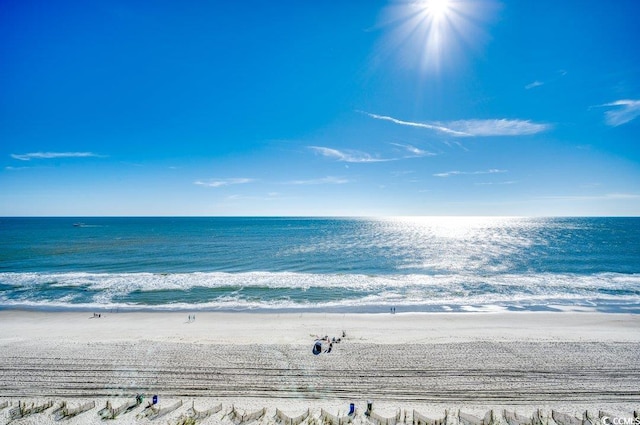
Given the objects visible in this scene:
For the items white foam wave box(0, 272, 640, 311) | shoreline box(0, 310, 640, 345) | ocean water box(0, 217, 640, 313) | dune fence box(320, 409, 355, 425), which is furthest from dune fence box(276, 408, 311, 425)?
white foam wave box(0, 272, 640, 311)

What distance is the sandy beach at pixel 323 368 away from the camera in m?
14.1

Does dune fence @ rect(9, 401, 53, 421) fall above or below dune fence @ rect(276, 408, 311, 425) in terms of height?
above

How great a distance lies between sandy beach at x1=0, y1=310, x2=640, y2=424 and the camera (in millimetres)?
14109

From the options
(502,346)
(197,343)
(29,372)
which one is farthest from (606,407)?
(29,372)

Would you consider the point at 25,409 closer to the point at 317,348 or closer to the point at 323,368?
the point at 323,368

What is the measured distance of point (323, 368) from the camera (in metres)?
17.4

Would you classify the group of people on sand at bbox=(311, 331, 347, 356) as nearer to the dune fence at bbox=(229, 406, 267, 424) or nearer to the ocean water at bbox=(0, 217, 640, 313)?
the dune fence at bbox=(229, 406, 267, 424)

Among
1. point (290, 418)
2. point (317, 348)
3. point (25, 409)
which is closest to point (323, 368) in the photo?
point (317, 348)

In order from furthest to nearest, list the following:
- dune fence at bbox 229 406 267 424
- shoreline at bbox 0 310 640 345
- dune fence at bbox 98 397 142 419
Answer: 1. shoreline at bbox 0 310 640 345
2. dune fence at bbox 98 397 142 419
3. dune fence at bbox 229 406 267 424

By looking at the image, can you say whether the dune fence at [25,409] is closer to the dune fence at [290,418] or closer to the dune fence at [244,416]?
Answer: the dune fence at [244,416]

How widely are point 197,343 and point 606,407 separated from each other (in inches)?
872

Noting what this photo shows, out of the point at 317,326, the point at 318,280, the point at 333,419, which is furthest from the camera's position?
the point at 318,280

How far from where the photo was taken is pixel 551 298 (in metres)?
33.4

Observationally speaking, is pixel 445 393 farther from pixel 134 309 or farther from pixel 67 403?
pixel 134 309
